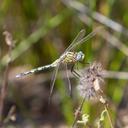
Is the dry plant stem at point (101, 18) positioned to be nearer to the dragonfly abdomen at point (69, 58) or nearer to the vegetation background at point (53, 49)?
the vegetation background at point (53, 49)

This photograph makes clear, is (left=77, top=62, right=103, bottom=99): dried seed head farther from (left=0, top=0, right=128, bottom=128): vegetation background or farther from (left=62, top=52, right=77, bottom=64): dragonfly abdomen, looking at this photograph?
(left=0, top=0, right=128, bottom=128): vegetation background

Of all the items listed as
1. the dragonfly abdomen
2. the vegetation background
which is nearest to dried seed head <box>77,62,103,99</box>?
the dragonfly abdomen

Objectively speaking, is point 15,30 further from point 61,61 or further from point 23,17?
point 61,61

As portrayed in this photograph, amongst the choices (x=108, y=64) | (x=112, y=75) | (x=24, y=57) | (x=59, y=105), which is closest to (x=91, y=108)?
(x=112, y=75)

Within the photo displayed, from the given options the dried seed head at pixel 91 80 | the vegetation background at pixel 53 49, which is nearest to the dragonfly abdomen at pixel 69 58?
the dried seed head at pixel 91 80

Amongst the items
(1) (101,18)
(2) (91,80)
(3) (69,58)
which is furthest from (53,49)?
(2) (91,80)
